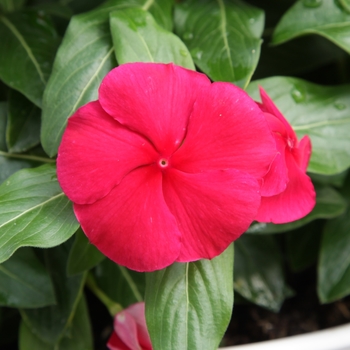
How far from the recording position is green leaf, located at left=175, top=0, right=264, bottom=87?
64cm

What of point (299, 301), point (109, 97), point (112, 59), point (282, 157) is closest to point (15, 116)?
point (112, 59)

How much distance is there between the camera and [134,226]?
440 mm

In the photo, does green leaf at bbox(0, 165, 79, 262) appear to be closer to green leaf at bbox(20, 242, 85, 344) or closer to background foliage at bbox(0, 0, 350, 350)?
background foliage at bbox(0, 0, 350, 350)

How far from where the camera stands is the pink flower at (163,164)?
1.44 feet

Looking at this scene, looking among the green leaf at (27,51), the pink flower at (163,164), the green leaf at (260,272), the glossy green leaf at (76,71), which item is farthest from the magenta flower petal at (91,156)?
the green leaf at (260,272)

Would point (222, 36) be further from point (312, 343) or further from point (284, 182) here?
point (312, 343)

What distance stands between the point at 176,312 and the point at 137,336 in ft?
0.49

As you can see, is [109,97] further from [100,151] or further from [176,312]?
[176,312]

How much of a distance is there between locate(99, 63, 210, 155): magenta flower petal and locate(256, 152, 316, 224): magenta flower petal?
123mm

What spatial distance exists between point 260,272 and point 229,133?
514mm

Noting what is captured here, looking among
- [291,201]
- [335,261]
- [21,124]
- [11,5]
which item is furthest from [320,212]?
[11,5]

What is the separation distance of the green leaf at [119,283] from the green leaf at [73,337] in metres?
0.05

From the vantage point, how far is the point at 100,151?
1.46 ft

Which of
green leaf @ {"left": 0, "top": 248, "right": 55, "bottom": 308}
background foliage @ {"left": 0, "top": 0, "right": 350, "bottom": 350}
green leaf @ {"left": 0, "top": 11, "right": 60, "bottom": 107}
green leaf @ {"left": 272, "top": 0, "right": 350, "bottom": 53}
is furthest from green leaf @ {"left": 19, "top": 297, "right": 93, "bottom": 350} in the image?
green leaf @ {"left": 272, "top": 0, "right": 350, "bottom": 53}
